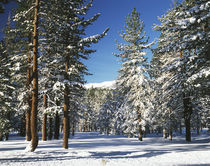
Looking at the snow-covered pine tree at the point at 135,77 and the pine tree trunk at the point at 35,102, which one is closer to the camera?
the pine tree trunk at the point at 35,102

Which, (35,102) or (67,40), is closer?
(35,102)

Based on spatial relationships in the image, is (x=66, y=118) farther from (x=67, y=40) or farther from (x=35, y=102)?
(x=67, y=40)

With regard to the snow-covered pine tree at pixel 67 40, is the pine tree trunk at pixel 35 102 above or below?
below

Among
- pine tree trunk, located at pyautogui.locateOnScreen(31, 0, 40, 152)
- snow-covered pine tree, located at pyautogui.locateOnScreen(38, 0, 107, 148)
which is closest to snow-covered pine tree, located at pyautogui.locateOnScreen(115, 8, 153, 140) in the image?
snow-covered pine tree, located at pyautogui.locateOnScreen(38, 0, 107, 148)

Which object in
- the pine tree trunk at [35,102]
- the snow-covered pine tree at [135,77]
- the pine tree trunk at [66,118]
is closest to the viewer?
the pine tree trunk at [35,102]

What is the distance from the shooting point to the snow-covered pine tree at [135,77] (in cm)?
2083

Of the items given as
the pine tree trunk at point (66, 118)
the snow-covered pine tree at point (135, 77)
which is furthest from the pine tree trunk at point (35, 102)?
the snow-covered pine tree at point (135, 77)

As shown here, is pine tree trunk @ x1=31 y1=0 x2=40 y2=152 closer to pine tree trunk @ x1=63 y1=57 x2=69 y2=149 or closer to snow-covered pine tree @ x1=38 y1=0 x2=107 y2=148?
snow-covered pine tree @ x1=38 y1=0 x2=107 y2=148

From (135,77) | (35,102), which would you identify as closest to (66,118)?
(35,102)

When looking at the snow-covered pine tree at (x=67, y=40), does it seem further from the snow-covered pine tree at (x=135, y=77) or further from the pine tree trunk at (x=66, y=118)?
the snow-covered pine tree at (x=135, y=77)

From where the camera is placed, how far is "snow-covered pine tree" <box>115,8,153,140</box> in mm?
20828

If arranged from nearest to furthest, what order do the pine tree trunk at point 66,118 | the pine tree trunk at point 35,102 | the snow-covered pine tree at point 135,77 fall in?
the pine tree trunk at point 35,102 → the pine tree trunk at point 66,118 → the snow-covered pine tree at point 135,77

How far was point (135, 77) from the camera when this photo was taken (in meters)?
21.3

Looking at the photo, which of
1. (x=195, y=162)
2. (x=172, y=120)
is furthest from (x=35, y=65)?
(x=172, y=120)
